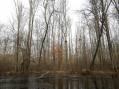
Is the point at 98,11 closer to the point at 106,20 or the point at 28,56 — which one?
the point at 106,20

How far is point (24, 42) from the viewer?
34531 millimetres

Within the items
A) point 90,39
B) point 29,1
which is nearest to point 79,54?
point 90,39

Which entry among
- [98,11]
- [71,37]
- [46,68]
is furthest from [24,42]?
[71,37]

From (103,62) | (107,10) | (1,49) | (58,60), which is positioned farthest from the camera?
(1,49)

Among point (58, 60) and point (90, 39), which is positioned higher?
point (90, 39)

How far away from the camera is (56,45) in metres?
42.7

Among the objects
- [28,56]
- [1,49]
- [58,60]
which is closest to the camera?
[28,56]

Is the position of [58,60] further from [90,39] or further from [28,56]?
[90,39]

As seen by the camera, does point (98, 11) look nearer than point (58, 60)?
Yes

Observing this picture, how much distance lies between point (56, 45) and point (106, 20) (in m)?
16.5

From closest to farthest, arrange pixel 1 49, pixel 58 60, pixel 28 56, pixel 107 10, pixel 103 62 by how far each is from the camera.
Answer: pixel 107 10 < pixel 28 56 < pixel 103 62 < pixel 58 60 < pixel 1 49

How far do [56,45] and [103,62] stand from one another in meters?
12.4

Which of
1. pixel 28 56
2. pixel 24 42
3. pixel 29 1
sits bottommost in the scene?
pixel 28 56

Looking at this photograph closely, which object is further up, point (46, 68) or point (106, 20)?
point (106, 20)
